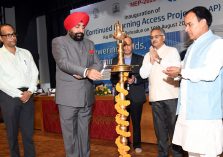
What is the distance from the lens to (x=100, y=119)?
15.3ft

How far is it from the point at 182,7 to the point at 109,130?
214 centimetres

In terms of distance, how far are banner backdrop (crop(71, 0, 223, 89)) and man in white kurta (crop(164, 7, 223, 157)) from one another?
2.29 m

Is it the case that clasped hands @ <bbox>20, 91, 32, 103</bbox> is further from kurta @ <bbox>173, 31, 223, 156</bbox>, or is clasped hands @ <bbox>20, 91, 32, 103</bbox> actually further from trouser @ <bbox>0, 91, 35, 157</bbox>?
kurta @ <bbox>173, 31, 223, 156</bbox>

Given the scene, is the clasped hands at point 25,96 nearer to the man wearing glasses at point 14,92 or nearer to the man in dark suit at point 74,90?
the man wearing glasses at point 14,92

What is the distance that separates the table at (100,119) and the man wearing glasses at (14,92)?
156 cm

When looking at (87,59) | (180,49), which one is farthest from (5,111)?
(180,49)

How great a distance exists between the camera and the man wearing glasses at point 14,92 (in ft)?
9.12

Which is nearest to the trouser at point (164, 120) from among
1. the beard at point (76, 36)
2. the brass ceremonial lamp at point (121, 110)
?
the beard at point (76, 36)

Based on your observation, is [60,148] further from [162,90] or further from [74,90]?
[74,90]

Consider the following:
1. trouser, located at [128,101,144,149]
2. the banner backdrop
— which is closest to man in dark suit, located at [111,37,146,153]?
trouser, located at [128,101,144,149]

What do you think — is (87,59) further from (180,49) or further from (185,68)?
(180,49)

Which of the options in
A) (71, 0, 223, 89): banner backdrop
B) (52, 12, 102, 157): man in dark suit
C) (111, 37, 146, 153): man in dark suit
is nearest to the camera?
(52, 12, 102, 157): man in dark suit

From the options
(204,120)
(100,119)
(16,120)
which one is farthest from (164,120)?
(100,119)

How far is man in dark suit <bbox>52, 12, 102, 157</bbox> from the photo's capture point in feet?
7.80
